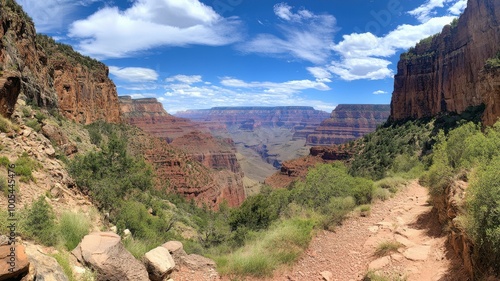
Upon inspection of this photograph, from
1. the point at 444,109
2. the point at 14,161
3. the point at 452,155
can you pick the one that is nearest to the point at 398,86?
the point at 444,109

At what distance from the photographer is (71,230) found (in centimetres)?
757

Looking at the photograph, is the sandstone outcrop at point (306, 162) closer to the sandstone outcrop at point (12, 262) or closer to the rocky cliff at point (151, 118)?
the sandstone outcrop at point (12, 262)

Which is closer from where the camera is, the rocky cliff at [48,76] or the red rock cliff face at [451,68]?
the rocky cliff at [48,76]

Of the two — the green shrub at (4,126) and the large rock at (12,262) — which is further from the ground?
the green shrub at (4,126)

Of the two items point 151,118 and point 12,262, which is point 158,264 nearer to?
point 12,262

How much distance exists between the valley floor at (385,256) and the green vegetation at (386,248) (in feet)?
0.43

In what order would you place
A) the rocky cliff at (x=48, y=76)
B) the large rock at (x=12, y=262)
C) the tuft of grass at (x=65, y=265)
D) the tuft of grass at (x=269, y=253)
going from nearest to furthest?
the large rock at (x=12, y=262), the tuft of grass at (x=65, y=265), the tuft of grass at (x=269, y=253), the rocky cliff at (x=48, y=76)

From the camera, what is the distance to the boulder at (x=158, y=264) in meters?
7.39

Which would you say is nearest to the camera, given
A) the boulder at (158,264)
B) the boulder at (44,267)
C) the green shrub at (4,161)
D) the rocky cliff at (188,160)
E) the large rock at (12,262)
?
the large rock at (12,262)

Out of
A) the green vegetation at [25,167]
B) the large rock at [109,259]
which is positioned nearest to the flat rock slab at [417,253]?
the large rock at [109,259]

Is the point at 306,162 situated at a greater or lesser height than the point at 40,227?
lesser

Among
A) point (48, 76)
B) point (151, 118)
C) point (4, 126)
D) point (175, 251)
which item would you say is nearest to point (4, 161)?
point (4, 126)

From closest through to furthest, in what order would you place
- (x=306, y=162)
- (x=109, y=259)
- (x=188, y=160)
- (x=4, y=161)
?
→ (x=109, y=259) → (x=4, y=161) → (x=188, y=160) → (x=306, y=162)

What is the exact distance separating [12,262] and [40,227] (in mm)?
3257
